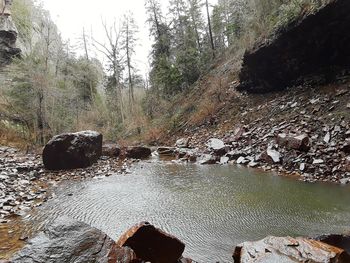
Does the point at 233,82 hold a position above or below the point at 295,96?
above

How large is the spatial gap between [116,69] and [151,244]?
24.6 m

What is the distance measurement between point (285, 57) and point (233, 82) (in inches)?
216

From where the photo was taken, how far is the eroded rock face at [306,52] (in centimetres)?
1254

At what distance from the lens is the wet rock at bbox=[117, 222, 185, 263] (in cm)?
439

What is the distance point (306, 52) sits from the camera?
559 inches

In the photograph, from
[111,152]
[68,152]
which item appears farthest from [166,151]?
[68,152]

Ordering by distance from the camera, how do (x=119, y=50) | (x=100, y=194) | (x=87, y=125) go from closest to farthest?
(x=100, y=194), (x=87, y=125), (x=119, y=50)

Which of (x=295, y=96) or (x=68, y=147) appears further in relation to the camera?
(x=295, y=96)

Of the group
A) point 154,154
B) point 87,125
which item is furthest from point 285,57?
point 87,125

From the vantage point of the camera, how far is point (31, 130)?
60.0 ft

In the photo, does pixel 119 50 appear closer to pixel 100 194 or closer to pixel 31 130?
pixel 31 130

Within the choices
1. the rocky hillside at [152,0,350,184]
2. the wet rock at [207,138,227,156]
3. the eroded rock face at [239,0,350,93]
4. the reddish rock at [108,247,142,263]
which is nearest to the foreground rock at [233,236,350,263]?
the reddish rock at [108,247,142,263]

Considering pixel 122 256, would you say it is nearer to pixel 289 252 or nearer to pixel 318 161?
pixel 289 252

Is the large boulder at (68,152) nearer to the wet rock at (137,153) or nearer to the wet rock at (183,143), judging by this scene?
the wet rock at (137,153)
